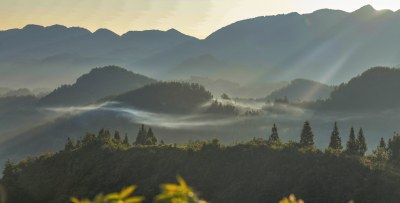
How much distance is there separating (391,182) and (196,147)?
1499 inches

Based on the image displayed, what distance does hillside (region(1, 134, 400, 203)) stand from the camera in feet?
251

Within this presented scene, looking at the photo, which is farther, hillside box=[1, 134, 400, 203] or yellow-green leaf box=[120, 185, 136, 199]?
hillside box=[1, 134, 400, 203]

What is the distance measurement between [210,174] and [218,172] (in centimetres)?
143

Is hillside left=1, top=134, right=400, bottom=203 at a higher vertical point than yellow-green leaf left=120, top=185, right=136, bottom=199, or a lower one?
lower

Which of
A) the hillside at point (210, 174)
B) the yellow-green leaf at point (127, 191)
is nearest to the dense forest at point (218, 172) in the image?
→ the hillside at point (210, 174)

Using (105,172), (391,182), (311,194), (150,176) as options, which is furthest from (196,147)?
(391,182)

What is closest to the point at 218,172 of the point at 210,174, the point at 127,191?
the point at 210,174

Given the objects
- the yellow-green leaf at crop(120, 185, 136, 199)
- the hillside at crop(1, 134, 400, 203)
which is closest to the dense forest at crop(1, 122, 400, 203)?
the hillside at crop(1, 134, 400, 203)

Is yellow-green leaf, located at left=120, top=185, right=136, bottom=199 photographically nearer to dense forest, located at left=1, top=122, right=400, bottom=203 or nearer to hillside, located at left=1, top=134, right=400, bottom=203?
hillside, located at left=1, top=134, right=400, bottom=203

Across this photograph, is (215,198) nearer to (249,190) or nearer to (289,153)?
(249,190)

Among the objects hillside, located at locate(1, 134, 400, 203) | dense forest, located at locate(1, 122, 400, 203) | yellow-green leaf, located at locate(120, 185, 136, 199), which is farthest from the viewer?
dense forest, located at locate(1, 122, 400, 203)

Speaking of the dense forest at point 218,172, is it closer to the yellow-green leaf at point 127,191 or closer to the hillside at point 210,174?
the hillside at point 210,174

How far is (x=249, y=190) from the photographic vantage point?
82188 mm

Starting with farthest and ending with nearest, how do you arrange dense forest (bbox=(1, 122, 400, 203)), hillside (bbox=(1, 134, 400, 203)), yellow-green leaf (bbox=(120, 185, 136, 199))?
1. dense forest (bbox=(1, 122, 400, 203))
2. hillside (bbox=(1, 134, 400, 203))
3. yellow-green leaf (bbox=(120, 185, 136, 199))
